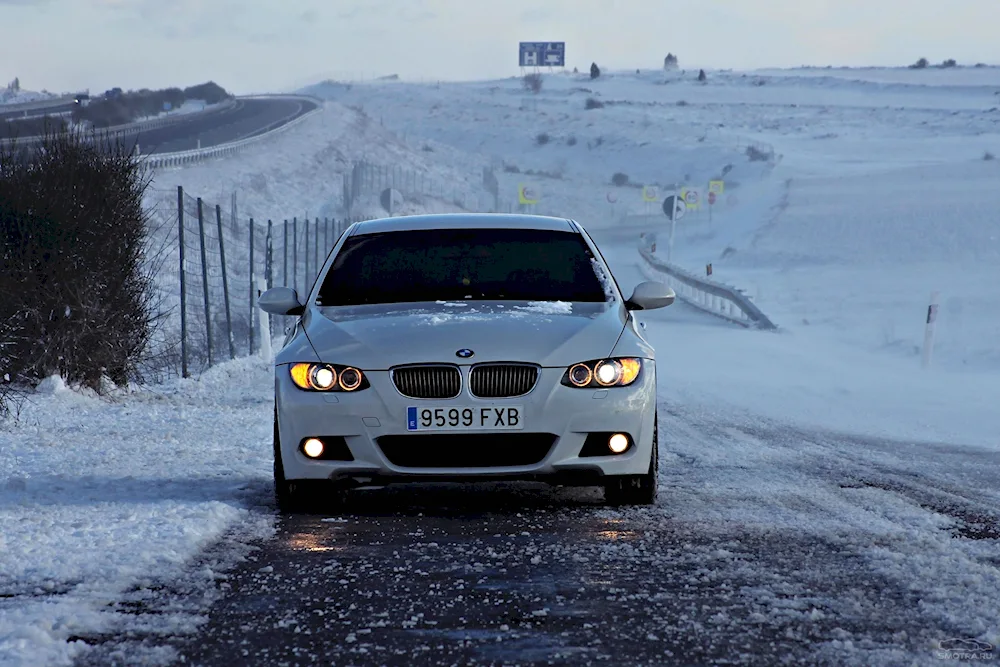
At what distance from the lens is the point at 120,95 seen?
108 metres

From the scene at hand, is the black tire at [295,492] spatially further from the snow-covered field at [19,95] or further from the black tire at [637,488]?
the snow-covered field at [19,95]

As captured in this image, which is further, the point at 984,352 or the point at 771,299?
the point at 771,299

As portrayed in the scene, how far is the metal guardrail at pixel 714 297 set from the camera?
2939cm

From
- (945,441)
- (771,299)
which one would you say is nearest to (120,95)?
(771,299)

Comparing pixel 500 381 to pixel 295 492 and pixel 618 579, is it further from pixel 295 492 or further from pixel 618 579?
pixel 618 579

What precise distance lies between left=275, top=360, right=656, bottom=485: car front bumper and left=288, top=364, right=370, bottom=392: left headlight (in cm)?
3

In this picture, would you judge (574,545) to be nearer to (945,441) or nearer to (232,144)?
(945,441)

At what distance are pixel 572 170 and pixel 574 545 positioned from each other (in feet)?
371

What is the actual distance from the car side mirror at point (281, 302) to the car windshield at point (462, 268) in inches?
6.1

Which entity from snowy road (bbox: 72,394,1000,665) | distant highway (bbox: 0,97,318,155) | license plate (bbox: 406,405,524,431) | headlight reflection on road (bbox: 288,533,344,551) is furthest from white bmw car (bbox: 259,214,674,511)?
distant highway (bbox: 0,97,318,155)

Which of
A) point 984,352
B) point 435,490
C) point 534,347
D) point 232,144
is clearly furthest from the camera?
point 232,144

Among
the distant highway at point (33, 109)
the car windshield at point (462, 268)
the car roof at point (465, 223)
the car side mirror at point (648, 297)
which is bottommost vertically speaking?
the distant highway at point (33, 109)

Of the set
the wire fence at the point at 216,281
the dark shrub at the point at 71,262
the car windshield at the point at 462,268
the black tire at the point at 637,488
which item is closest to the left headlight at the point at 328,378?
the car windshield at the point at 462,268

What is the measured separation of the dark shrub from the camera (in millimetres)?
13164
